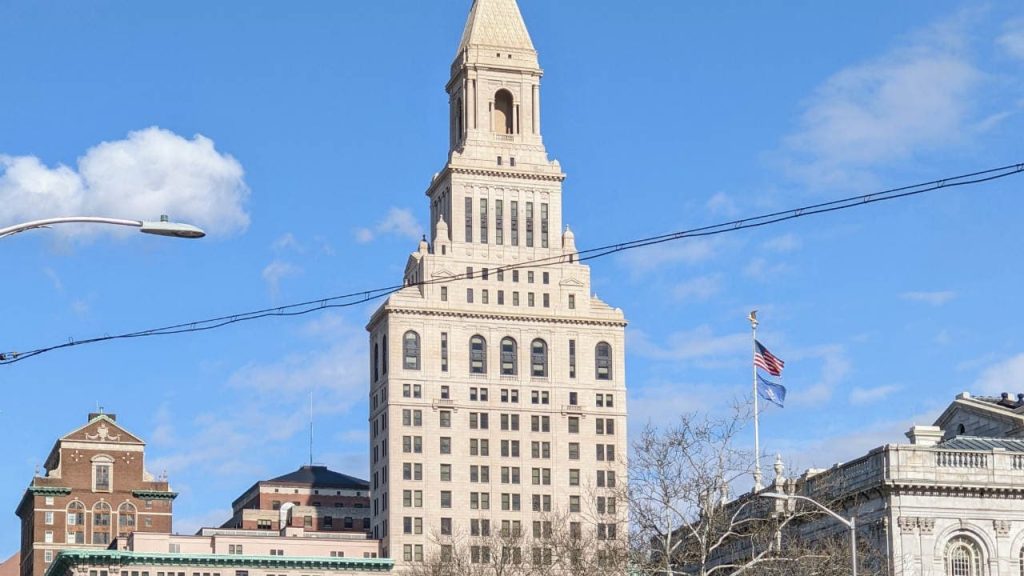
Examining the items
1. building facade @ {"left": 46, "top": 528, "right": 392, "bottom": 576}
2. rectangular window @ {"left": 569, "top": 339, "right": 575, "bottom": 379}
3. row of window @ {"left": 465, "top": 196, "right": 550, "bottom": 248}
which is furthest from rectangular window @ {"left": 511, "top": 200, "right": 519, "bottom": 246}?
building facade @ {"left": 46, "top": 528, "right": 392, "bottom": 576}

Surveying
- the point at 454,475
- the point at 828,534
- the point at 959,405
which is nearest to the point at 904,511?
the point at 828,534

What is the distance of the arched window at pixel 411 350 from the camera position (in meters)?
189

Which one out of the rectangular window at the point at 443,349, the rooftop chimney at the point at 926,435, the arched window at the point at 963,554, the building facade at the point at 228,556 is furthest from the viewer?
the rectangular window at the point at 443,349

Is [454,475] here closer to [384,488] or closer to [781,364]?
[384,488]

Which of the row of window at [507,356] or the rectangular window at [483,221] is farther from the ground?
the rectangular window at [483,221]

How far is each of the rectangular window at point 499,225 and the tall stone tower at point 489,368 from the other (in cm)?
13

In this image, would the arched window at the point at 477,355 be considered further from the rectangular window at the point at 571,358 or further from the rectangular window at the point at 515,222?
the rectangular window at the point at 515,222

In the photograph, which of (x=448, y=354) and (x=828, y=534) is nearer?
(x=828, y=534)

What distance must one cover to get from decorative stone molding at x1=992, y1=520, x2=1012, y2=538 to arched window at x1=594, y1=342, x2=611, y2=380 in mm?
90576

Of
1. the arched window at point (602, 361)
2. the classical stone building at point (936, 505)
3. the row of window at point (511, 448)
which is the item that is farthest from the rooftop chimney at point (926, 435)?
the arched window at point (602, 361)

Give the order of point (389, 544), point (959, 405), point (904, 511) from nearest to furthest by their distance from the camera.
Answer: point (904, 511)
point (959, 405)
point (389, 544)

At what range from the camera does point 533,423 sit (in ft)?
627

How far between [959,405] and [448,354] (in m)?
75.0

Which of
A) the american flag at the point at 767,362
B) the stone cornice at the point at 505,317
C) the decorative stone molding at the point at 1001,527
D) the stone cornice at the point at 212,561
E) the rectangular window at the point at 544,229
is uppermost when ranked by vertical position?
the rectangular window at the point at 544,229
